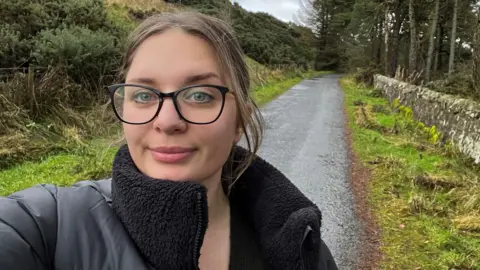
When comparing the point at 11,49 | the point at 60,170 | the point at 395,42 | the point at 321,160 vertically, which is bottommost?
the point at 321,160

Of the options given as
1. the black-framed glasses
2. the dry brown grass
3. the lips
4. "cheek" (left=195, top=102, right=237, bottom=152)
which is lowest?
the dry brown grass

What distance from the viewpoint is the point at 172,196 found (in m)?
1.09

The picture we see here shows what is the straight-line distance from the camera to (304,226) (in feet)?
Answer: 4.47

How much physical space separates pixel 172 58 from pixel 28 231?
606 mm

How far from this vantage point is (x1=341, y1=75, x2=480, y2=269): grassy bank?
3893mm

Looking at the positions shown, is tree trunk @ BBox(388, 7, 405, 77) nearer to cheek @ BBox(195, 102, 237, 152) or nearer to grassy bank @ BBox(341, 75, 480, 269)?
grassy bank @ BBox(341, 75, 480, 269)

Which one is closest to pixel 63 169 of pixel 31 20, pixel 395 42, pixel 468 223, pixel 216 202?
pixel 216 202

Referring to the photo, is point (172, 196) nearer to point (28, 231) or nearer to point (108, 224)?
point (108, 224)

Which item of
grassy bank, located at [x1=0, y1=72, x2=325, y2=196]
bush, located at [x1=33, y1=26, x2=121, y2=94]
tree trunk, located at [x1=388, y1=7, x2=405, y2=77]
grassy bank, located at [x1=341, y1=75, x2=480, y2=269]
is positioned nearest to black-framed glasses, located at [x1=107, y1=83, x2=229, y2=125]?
grassy bank, located at [x1=341, y1=75, x2=480, y2=269]

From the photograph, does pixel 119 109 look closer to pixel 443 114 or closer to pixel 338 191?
pixel 338 191

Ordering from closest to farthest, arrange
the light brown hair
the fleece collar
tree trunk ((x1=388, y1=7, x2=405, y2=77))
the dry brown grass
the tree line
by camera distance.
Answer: the fleece collar → the light brown hair → the dry brown grass → the tree line → tree trunk ((x1=388, y1=7, x2=405, y2=77))

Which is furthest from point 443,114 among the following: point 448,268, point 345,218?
point 448,268

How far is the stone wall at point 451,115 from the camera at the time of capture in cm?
680

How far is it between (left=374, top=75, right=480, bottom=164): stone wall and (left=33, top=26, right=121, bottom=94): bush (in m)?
6.46
